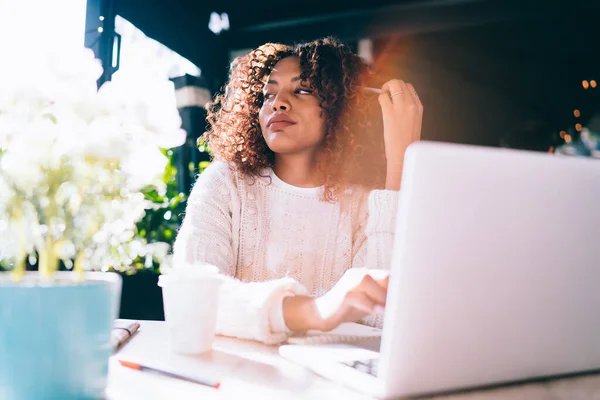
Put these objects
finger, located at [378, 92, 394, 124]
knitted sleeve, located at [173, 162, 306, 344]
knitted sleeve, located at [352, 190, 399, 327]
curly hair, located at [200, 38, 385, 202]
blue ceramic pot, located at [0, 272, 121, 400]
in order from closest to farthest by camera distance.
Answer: blue ceramic pot, located at [0, 272, 121, 400] → knitted sleeve, located at [173, 162, 306, 344] → knitted sleeve, located at [352, 190, 399, 327] → finger, located at [378, 92, 394, 124] → curly hair, located at [200, 38, 385, 202]

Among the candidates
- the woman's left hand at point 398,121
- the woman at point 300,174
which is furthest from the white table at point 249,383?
the woman's left hand at point 398,121

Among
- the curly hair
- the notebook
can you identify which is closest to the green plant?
the curly hair

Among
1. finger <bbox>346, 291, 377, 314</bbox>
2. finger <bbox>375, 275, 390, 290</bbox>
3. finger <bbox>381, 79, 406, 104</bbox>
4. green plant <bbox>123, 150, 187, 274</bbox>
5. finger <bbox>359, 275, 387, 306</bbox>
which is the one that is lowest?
green plant <bbox>123, 150, 187, 274</bbox>

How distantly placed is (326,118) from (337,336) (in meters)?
1.04

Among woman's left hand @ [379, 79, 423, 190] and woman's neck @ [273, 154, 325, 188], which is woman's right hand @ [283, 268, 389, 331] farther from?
woman's neck @ [273, 154, 325, 188]

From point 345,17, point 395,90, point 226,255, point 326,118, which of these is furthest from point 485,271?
point 345,17

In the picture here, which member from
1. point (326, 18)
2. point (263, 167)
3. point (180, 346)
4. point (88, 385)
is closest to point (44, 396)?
point (88, 385)

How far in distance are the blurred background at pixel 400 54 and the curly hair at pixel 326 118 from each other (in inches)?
10.2

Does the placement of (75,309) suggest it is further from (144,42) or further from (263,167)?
(144,42)

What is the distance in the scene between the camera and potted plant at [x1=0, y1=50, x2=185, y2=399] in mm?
528

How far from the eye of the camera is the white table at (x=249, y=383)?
646 millimetres

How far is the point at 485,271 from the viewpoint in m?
0.62

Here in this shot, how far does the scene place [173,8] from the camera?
3.81m

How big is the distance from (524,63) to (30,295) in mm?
6380
